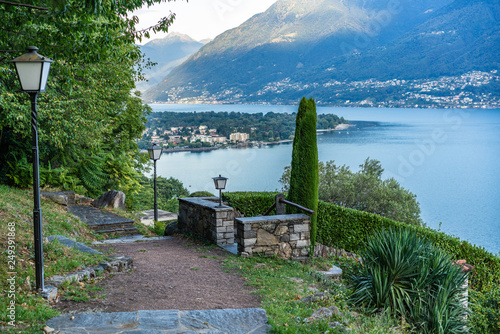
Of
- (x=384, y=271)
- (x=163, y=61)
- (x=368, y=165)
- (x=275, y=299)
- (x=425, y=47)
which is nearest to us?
(x=275, y=299)

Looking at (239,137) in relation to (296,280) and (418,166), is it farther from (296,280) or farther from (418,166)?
(296,280)

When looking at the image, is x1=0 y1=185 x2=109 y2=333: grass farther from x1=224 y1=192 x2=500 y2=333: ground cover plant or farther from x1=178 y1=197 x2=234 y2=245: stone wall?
x1=224 y1=192 x2=500 y2=333: ground cover plant

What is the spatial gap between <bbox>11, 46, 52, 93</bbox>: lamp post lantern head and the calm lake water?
24293 millimetres

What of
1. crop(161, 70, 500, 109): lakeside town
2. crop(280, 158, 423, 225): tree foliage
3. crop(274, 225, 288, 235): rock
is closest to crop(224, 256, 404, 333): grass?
crop(274, 225, 288, 235): rock

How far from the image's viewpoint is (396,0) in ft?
263

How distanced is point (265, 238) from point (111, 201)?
25.3 ft

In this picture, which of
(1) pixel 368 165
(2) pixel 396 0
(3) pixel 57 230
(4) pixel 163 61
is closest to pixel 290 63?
(4) pixel 163 61

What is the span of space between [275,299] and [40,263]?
105 inches

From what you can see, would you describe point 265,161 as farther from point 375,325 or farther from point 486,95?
point 375,325

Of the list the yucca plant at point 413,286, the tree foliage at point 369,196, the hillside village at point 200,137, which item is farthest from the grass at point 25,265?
the hillside village at point 200,137

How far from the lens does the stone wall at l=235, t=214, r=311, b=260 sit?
7211 millimetres

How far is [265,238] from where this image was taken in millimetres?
7340

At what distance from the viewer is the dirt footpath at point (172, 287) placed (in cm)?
436

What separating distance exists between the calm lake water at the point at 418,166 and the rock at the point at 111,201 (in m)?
15.6
